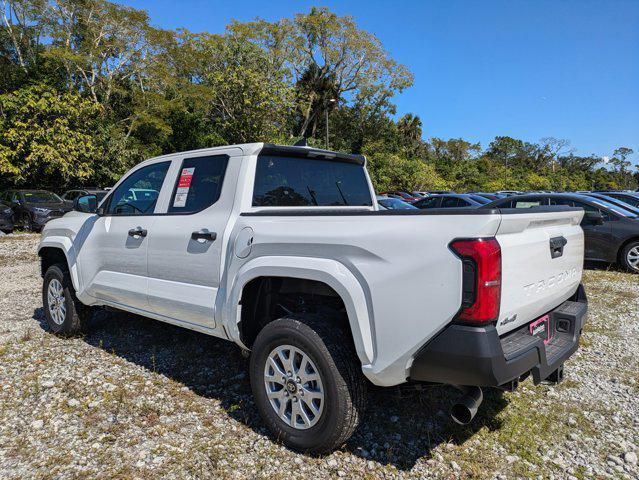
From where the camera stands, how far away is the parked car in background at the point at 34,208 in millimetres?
15836

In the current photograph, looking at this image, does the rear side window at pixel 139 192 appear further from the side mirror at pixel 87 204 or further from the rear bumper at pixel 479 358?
the rear bumper at pixel 479 358

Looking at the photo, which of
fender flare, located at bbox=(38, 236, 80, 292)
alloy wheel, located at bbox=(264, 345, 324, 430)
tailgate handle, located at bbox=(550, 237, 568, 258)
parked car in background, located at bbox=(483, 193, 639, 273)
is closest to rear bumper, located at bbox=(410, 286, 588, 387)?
tailgate handle, located at bbox=(550, 237, 568, 258)

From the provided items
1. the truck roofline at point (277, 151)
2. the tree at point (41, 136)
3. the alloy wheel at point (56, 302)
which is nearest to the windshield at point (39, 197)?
the tree at point (41, 136)

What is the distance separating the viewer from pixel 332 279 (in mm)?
2545

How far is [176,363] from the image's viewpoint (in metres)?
4.25

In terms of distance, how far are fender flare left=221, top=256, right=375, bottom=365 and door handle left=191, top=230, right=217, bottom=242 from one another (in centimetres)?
37

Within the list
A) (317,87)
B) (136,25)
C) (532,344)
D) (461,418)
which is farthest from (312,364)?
(317,87)

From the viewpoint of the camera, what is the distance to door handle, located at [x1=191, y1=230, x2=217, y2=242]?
125 inches

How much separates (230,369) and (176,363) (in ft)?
1.86

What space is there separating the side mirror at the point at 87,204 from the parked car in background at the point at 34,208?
12.7m

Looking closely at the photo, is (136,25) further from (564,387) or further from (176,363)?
(564,387)

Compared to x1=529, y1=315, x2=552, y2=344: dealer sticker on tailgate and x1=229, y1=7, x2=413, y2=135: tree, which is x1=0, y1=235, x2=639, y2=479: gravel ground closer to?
x1=529, y1=315, x2=552, y2=344: dealer sticker on tailgate

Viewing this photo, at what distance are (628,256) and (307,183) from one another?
7.94 m

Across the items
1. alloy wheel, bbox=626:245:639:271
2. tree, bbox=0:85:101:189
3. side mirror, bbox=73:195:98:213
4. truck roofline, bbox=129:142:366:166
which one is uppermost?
tree, bbox=0:85:101:189
